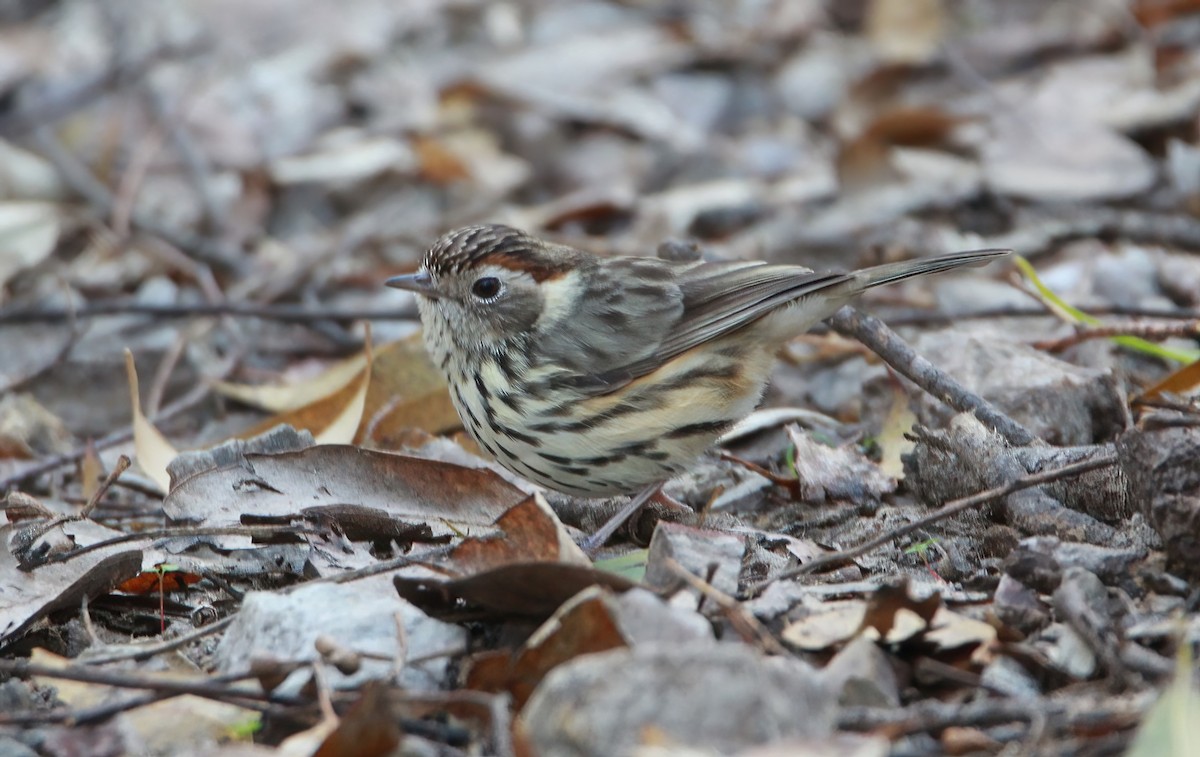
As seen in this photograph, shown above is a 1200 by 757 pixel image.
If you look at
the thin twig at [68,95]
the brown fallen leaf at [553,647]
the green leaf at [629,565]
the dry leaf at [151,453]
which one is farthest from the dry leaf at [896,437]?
the thin twig at [68,95]

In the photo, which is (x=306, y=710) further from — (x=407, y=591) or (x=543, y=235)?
(x=543, y=235)

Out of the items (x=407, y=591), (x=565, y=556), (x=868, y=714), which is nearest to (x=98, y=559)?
(x=407, y=591)

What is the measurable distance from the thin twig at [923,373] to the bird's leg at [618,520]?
91 cm

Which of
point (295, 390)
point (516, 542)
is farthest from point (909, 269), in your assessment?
point (295, 390)

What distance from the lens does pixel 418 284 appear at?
521 cm

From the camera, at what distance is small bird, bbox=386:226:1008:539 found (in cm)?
473

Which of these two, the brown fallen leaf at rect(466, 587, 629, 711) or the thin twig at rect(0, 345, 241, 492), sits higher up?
the brown fallen leaf at rect(466, 587, 629, 711)

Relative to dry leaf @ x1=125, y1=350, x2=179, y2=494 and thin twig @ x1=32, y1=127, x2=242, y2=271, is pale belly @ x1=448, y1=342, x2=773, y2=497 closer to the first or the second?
dry leaf @ x1=125, y1=350, x2=179, y2=494

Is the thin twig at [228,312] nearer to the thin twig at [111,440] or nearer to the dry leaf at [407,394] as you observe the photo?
the thin twig at [111,440]

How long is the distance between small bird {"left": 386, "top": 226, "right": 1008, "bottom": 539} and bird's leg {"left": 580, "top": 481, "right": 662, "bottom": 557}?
0.08 feet

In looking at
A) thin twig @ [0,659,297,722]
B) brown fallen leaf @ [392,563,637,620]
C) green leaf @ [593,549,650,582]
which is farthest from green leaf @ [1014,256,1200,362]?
thin twig @ [0,659,297,722]

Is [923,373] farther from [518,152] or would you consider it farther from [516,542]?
[518,152]

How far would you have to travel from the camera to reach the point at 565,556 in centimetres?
346

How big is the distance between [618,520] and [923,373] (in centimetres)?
115
